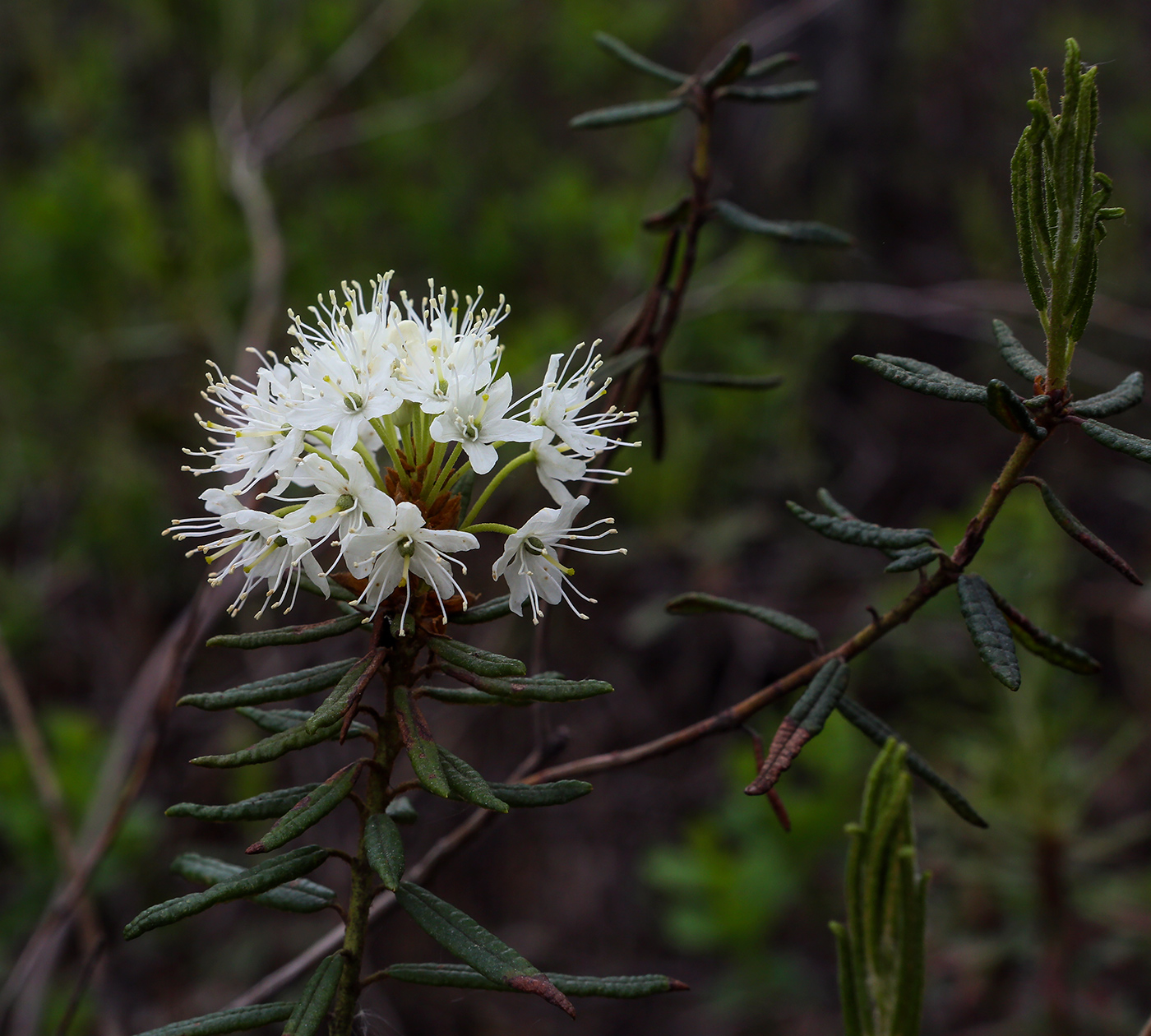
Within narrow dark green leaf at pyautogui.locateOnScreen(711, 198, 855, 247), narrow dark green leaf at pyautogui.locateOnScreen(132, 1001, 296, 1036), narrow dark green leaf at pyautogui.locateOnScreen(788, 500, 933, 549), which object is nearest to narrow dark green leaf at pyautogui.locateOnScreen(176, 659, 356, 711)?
narrow dark green leaf at pyautogui.locateOnScreen(132, 1001, 296, 1036)

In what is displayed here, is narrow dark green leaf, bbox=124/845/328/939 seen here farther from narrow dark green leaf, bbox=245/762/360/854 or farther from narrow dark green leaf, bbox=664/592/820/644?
narrow dark green leaf, bbox=664/592/820/644

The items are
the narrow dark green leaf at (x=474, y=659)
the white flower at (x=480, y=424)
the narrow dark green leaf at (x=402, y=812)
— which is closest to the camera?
the narrow dark green leaf at (x=474, y=659)

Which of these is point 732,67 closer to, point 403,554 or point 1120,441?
point 1120,441

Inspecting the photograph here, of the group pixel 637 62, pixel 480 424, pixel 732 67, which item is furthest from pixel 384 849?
pixel 637 62

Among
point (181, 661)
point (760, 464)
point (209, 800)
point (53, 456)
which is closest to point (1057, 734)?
point (760, 464)

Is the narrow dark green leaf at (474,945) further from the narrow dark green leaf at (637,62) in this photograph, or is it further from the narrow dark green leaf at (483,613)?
the narrow dark green leaf at (637,62)

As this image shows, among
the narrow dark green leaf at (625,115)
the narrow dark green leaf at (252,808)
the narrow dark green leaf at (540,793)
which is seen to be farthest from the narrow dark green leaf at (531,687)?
the narrow dark green leaf at (625,115)

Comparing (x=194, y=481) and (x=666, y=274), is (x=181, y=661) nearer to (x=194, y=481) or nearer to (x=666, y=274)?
(x=666, y=274)
